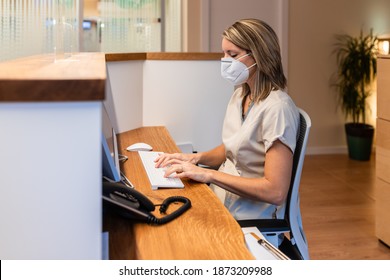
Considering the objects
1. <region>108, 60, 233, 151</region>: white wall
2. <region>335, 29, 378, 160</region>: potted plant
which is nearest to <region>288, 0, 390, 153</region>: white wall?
<region>335, 29, 378, 160</region>: potted plant

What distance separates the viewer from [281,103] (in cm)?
162

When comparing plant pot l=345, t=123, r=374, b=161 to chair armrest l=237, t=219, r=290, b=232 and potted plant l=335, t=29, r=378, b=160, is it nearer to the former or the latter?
potted plant l=335, t=29, r=378, b=160

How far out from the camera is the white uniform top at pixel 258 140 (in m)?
1.58

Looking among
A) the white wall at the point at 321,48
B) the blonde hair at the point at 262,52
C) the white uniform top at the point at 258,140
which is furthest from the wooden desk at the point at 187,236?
the white wall at the point at 321,48

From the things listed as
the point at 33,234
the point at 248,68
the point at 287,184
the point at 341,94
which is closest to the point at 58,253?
the point at 33,234

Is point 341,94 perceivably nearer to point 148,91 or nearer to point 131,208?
point 148,91

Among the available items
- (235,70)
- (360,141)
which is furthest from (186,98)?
(360,141)

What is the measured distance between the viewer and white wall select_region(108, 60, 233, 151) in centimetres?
277

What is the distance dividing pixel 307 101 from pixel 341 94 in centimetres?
41

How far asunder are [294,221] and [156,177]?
496mm

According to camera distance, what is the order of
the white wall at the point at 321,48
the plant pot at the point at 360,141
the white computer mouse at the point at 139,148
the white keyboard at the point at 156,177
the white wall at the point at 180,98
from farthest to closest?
the white wall at the point at 321,48 < the plant pot at the point at 360,141 < the white wall at the point at 180,98 < the white computer mouse at the point at 139,148 < the white keyboard at the point at 156,177

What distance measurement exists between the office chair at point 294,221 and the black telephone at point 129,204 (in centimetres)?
49

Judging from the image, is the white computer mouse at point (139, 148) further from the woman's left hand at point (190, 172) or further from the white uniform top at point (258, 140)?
the woman's left hand at point (190, 172)

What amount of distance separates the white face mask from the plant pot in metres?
4.13
